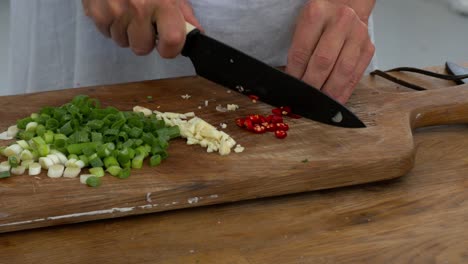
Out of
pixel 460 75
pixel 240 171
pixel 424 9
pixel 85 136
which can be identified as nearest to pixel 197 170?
pixel 240 171

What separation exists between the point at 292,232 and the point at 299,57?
480 mm

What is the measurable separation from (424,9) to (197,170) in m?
3.50

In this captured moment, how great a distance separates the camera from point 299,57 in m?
1.46

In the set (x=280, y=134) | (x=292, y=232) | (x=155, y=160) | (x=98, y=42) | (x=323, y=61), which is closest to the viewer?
(x=292, y=232)

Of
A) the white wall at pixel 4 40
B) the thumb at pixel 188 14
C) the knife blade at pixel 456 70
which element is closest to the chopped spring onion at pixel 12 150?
the thumb at pixel 188 14

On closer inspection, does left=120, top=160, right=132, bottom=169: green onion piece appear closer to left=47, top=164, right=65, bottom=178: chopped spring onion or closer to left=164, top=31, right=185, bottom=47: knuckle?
left=47, top=164, right=65, bottom=178: chopped spring onion

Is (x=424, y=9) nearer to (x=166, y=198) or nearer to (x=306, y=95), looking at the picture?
(x=306, y=95)

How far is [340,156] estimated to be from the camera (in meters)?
1.25

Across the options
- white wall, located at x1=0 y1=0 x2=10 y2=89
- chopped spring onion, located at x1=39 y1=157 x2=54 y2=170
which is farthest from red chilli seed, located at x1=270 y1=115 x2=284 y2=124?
white wall, located at x1=0 y1=0 x2=10 y2=89

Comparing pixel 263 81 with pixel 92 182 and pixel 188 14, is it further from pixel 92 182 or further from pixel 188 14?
pixel 92 182

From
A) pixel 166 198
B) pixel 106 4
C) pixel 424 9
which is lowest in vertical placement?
pixel 424 9

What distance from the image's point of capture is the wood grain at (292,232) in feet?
3.46

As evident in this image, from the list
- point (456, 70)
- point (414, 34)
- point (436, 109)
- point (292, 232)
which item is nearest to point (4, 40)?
point (414, 34)

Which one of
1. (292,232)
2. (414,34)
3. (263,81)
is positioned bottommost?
(414,34)
